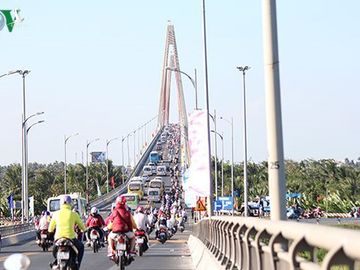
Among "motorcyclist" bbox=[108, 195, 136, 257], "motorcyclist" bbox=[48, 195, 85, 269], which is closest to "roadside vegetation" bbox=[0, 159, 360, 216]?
"motorcyclist" bbox=[108, 195, 136, 257]

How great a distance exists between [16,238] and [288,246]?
150 feet

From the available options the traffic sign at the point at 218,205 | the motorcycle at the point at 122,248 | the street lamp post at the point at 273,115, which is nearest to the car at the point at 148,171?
the traffic sign at the point at 218,205

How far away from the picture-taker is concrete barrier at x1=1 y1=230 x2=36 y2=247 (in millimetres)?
50041

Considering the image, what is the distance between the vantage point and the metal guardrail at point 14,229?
5406cm

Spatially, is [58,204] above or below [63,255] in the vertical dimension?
above

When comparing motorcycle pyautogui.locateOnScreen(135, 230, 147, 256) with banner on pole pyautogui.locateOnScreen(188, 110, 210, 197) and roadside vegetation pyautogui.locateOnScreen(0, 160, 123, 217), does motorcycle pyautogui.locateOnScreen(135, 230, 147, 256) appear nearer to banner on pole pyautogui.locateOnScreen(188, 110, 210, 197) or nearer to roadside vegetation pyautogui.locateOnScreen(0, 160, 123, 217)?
banner on pole pyautogui.locateOnScreen(188, 110, 210, 197)

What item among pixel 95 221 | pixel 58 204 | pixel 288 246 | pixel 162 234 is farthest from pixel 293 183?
pixel 288 246

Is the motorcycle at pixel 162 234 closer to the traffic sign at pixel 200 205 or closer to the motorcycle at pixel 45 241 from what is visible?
the traffic sign at pixel 200 205

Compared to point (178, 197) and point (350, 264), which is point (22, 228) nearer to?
point (350, 264)

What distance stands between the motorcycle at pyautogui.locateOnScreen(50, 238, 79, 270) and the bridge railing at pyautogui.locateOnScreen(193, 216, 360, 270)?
9.19 feet

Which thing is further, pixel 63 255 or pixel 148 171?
pixel 148 171

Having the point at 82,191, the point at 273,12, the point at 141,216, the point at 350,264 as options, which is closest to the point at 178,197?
the point at 82,191

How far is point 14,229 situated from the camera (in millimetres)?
57938

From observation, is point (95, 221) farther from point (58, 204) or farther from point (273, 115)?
point (58, 204)
